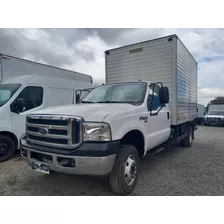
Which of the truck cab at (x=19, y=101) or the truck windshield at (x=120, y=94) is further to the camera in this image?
the truck cab at (x=19, y=101)

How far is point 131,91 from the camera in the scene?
4090mm

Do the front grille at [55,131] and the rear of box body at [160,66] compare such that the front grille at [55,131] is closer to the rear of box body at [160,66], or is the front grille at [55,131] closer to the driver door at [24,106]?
the driver door at [24,106]

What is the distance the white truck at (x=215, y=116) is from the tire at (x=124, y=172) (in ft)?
56.0

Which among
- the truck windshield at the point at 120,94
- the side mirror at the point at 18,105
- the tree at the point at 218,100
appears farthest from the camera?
the tree at the point at 218,100

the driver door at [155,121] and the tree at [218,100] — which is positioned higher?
the tree at [218,100]

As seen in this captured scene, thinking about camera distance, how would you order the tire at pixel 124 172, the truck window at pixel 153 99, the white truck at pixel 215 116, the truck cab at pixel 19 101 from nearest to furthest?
the tire at pixel 124 172 → the truck window at pixel 153 99 → the truck cab at pixel 19 101 → the white truck at pixel 215 116

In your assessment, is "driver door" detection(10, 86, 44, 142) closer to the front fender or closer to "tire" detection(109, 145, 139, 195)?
the front fender

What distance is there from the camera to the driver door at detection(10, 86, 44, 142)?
18.1 feet

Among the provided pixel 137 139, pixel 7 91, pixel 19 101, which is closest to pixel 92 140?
pixel 137 139

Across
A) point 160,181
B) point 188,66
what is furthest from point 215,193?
point 188,66

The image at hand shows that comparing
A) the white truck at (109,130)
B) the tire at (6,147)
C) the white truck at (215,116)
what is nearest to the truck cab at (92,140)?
the white truck at (109,130)

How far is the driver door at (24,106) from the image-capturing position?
553cm

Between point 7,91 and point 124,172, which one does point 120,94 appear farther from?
point 7,91

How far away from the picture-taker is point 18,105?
18.3 feet
